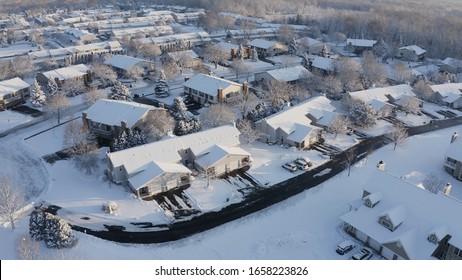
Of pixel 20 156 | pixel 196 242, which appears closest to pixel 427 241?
pixel 196 242

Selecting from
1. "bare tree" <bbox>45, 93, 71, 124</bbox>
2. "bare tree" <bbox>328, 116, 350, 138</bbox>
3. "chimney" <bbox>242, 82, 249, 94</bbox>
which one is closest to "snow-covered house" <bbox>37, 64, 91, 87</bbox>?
"bare tree" <bbox>45, 93, 71, 124</bbox>

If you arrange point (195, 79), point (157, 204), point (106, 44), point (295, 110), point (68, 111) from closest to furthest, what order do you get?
point (157, 204), point (295, 110), point (68, 111), point (195, 79), point (106, 44)

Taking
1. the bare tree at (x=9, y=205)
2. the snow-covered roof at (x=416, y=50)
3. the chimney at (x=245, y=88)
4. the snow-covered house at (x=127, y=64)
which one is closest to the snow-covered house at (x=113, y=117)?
the bare tree at (x=9, y=205)

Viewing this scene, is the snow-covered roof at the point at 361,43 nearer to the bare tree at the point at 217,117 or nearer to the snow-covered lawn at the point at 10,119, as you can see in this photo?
the bare tree at the point at 217,117

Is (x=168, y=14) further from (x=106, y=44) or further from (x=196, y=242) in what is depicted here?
(x=196, y=242)

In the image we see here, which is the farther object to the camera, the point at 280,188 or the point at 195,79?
the point at 195,79

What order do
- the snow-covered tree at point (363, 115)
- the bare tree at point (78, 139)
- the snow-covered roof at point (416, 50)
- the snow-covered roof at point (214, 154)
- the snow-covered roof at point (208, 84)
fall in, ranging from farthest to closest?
the snow-covered roof at point (416, 50) → the snow-covered roof at point (208, 84) → the snow-covered tree at point (363, 115) → the bare tree at point (78, 139) → the snow-covered roof at point (214, 154)
